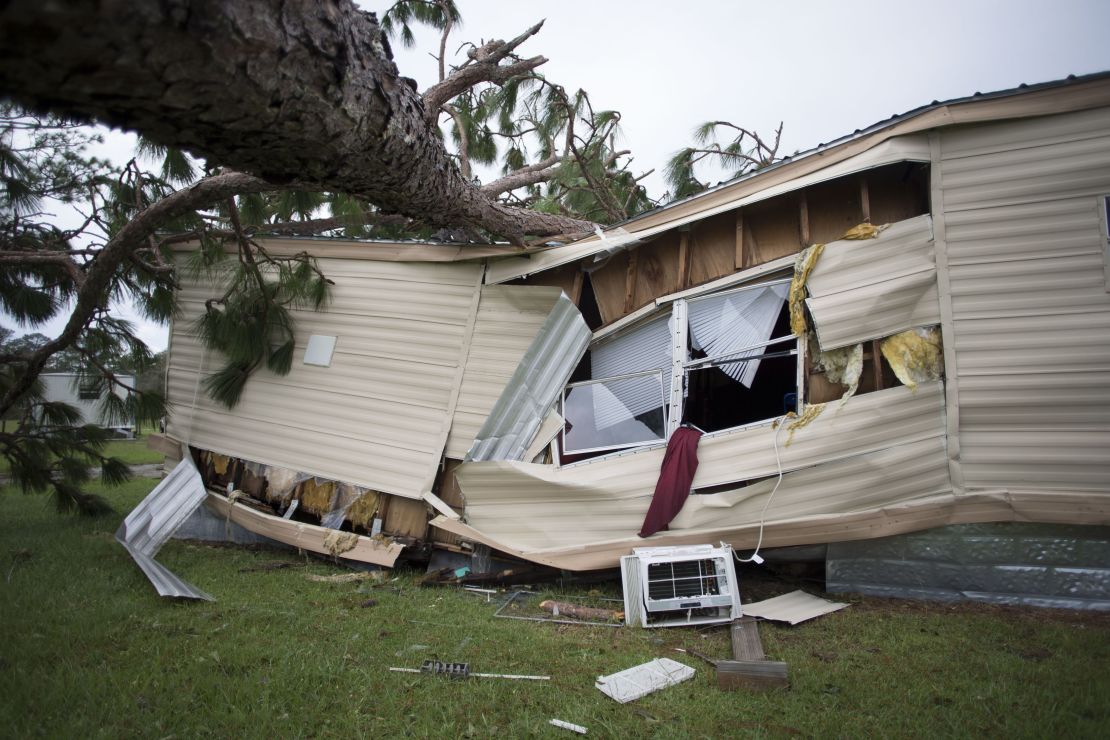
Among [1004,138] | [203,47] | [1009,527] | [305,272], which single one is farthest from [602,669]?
[305,272]

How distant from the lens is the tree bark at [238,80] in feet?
4.00

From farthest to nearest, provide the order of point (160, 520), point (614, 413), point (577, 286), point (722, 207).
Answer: point (577, 286) → point (160, 520) → point (614, 413) → point (722, 207)

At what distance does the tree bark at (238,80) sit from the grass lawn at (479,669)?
94.3 inches

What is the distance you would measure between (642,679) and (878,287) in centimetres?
288

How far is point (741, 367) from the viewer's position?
476 centimetres

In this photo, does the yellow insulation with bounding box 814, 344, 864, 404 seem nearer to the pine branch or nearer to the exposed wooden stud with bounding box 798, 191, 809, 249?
the exposed wooden stud with bounding box 798, 191, 809, 249

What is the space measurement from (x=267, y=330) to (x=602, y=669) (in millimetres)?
4851

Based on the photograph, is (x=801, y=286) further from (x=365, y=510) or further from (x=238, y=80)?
(x=365, y=510)

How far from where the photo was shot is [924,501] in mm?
3959

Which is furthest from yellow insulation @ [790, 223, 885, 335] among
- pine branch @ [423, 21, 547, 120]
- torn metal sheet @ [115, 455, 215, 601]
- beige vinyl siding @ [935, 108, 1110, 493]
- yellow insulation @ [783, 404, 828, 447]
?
torn metal sheet @ [115, 455, 215, 601]

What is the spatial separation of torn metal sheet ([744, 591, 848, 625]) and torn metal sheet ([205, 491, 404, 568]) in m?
3.11

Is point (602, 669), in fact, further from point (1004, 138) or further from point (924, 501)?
point (1004, 138)

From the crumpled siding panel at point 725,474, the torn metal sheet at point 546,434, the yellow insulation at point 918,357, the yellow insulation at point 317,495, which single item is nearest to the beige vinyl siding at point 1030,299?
the yellow insulation at point 918,357

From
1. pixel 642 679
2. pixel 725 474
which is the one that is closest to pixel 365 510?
pixel 725 474
